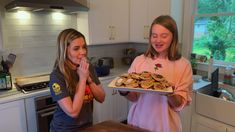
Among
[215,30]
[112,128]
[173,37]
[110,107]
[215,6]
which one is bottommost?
[110,107]

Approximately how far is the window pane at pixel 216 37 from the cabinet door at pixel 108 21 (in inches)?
37.8

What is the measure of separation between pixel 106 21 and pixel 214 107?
166 cm

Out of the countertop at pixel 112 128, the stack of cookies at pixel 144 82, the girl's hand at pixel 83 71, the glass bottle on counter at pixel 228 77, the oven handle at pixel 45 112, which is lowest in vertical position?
the oven handle at pixel 45 112

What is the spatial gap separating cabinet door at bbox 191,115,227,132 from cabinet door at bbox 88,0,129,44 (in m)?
1.48

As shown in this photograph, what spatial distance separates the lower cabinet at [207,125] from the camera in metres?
1.87

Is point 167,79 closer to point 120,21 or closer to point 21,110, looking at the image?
point 21,110

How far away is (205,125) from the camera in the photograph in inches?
79.6

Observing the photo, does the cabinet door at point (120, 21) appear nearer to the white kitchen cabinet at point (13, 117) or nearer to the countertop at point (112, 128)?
the white kitchen cabinet at point (13, 117)

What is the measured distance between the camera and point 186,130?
86.0 inches

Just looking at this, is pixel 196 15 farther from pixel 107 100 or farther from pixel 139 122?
pixel 139 122

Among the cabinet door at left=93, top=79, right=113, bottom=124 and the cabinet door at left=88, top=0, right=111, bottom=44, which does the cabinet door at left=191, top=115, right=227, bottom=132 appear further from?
the cabinet door at left=88, top=0, right=111, bottom=44

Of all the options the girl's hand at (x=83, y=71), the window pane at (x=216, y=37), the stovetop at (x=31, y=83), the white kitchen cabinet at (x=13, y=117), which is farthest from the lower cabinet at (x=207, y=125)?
the white kitchen cabinet at (x=13, y=117)

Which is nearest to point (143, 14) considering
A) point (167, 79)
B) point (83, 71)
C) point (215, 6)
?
point (215, 6)

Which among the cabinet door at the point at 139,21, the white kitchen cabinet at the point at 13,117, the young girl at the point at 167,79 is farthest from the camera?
the cabinet door at the point at 139,21
